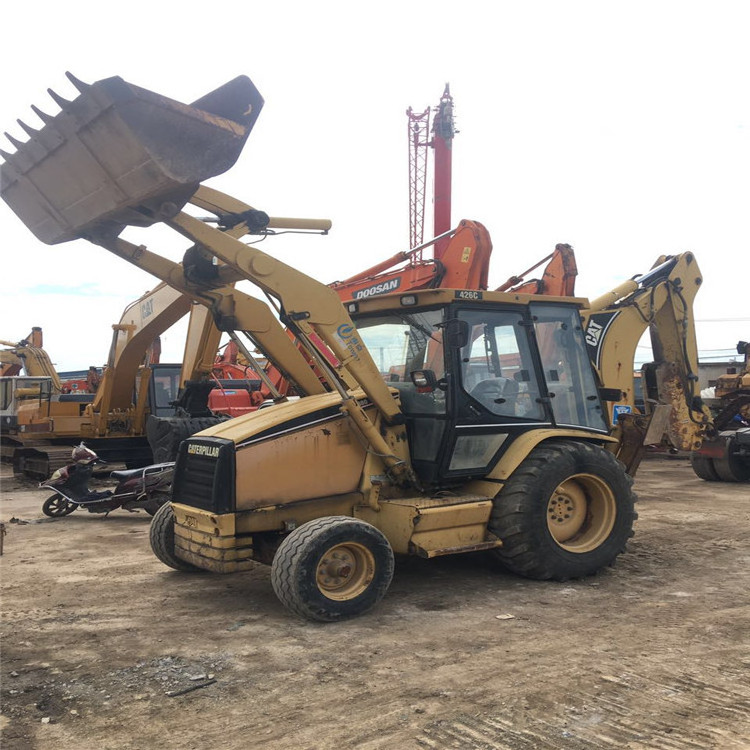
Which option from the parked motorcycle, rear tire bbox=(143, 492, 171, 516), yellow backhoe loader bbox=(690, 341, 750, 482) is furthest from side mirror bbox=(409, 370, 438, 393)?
yellow backhoe loader bbox=(690, 341, 750, 482)

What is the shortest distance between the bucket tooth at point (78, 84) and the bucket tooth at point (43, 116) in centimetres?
34

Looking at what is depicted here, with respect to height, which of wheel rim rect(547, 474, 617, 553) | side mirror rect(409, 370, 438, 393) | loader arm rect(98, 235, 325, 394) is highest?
loader arm rect(98, 235, 325, 394)

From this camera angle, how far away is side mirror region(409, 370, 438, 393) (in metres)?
5.93

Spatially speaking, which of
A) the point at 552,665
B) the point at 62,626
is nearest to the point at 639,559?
the point at 552,665

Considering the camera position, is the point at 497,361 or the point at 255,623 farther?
the point at 497,361

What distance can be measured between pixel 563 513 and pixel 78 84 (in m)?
4.75

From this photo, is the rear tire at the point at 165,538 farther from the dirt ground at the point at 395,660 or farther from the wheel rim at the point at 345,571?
the wheel rim at the point at 345,571

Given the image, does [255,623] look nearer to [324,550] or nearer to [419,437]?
[324,550]

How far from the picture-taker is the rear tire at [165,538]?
645cm

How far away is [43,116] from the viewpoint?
5.00 metres

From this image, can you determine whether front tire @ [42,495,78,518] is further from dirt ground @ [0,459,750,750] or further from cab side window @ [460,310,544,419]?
cab side window @ [460,310,544,419]

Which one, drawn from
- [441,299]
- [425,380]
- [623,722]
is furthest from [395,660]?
[441,299]

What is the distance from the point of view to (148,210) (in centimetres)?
525

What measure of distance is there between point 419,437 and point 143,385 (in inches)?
341
